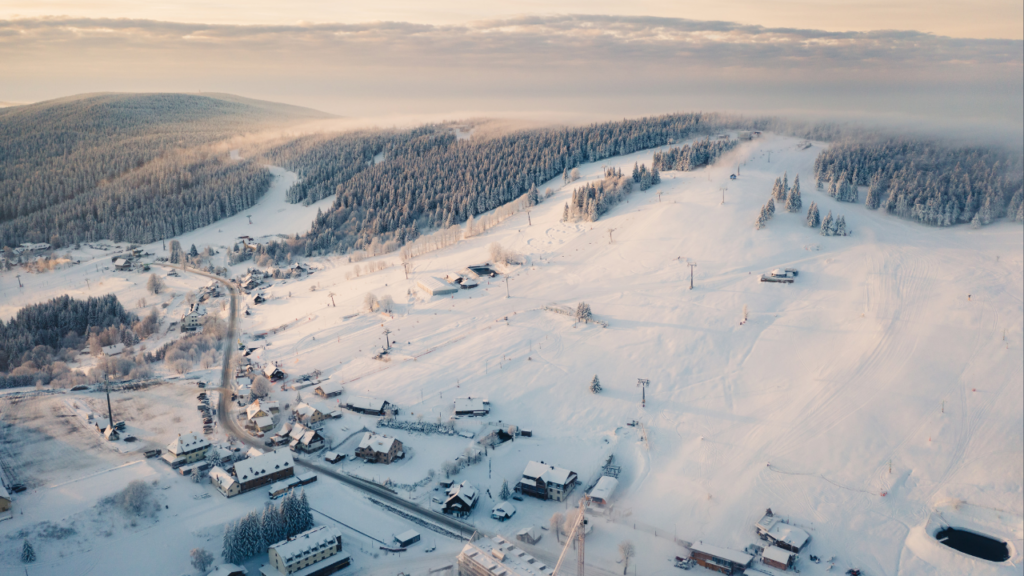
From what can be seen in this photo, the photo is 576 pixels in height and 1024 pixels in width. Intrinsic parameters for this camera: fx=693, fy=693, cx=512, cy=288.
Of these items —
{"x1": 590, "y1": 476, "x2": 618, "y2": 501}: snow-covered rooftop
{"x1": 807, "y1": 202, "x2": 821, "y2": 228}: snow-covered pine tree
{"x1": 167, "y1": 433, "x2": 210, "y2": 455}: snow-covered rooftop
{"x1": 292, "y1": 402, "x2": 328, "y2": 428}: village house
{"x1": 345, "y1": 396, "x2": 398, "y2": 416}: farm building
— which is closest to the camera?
{"x1": 590, "y1": 476, "x2": 618, "y2": 501}: snow-covered rooftop

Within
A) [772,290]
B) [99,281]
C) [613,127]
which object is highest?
[613,127]

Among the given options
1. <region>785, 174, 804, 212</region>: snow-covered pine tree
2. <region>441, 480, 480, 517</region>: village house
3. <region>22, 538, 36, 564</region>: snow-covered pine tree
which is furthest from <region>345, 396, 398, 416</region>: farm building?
<region>785, 174, 804, 212</region>: snow-covered pine tree

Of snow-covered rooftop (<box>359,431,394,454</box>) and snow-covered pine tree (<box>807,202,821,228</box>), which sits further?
snow-covered pine tree (<box>807,202,821,228</box>)

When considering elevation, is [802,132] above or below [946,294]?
above

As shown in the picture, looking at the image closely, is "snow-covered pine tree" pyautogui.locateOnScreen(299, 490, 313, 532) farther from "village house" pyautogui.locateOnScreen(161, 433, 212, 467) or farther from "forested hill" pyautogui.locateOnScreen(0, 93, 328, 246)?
"forested hill" pyautogui.locateOnScreen(0, 93, 328, 246)

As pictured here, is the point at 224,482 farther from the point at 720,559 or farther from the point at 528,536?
the point at 720,559

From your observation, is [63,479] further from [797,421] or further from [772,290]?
[772,290]

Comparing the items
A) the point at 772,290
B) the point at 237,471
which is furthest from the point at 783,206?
the point at 237,471

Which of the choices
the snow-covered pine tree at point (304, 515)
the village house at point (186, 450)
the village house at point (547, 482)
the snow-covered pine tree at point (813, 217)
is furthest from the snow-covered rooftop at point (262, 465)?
the snow-covered pine tree at point (813, 217)
